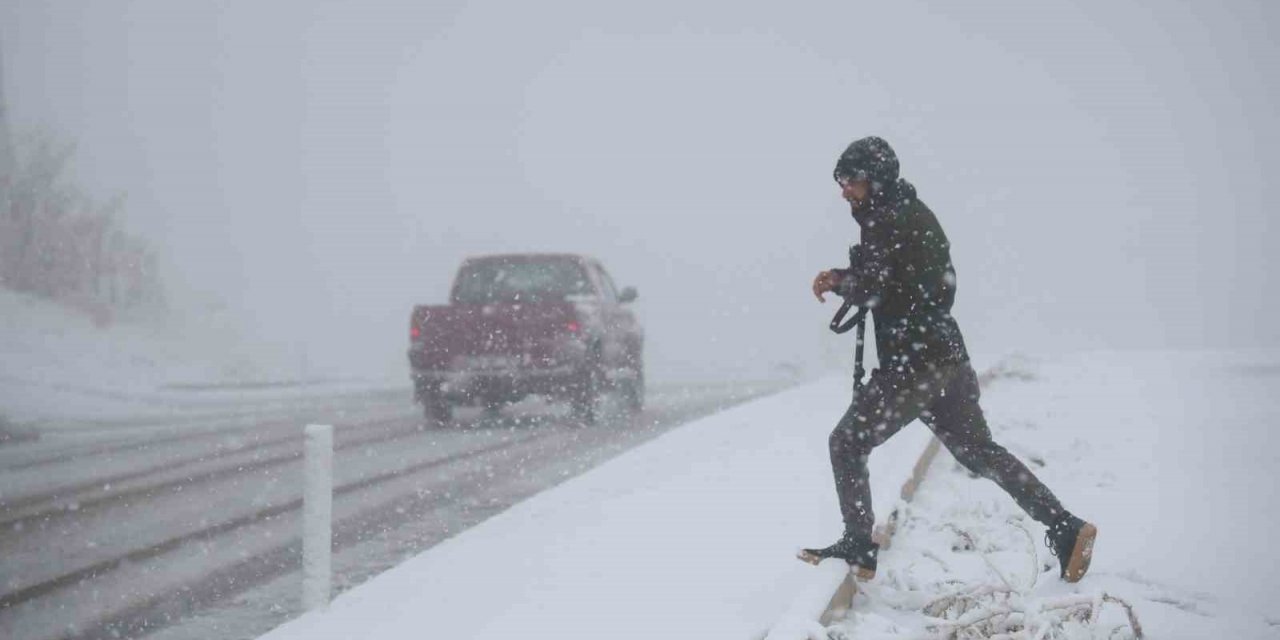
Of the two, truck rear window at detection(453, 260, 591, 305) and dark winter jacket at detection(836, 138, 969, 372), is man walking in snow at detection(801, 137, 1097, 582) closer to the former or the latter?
dark winter jacket at detection(836, 138, 969, 372)

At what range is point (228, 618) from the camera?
15.5 feet

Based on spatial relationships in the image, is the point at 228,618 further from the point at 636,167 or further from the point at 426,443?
the point at 636,167

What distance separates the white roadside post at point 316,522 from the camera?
4.49m

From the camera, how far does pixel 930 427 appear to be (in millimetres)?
4207

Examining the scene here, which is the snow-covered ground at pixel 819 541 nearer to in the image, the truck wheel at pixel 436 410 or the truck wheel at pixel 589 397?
the truck wheel at pixel 589 397

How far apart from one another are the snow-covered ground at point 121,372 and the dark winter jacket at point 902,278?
38.6ft

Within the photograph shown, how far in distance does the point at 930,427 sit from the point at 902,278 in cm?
62

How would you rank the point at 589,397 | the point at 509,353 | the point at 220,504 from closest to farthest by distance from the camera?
the point at 220,504, the point at 509,353, the point at 589,397

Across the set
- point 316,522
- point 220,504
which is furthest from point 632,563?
point 220,504

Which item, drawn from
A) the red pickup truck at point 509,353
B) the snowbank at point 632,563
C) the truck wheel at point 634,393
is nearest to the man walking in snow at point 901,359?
the snowbank at point 632,563

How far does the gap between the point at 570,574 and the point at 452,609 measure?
25.7 inches

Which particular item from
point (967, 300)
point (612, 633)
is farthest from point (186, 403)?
point (967, 300)

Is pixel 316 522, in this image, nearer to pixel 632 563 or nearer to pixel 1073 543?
pixel 632 563

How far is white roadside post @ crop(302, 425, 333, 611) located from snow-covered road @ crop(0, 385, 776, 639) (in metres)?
0.30
